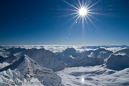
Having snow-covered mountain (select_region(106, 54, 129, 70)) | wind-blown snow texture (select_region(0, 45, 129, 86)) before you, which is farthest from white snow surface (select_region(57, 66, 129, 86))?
snow-covered mountain (select_region(106, 54, 129, 70))

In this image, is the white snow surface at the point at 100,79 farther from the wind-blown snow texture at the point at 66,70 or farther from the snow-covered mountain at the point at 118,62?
the snow-covered mountain at the point at 118,62

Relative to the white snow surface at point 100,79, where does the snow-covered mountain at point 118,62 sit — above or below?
above

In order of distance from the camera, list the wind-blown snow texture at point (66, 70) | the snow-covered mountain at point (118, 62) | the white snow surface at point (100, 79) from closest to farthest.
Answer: the wind-blown snow texture at point (66, 70) → the white snow surface at point (100, 79) → the snow-covered mountain at point (118, 62)

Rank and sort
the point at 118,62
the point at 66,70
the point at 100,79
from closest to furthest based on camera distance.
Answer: the point at 100,79 < the point at 118,62 < the point at 66,70

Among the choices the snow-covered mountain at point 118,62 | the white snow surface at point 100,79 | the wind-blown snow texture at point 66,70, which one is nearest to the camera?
the wind-blown snow texture at point 66,70

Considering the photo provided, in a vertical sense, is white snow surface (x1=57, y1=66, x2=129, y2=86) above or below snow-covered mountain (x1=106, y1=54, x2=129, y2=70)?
below

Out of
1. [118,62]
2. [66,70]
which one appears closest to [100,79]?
[66,70]

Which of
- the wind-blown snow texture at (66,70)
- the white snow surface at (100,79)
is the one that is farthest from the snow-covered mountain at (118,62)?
the white snow surface at (100,79)

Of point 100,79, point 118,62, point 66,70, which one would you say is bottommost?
point 100,79

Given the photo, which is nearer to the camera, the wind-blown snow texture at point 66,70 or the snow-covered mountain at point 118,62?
the wind-blown snow texture at point 66,70

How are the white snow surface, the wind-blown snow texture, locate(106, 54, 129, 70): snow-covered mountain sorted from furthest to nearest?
locate(106, 54, 129, 70): snow-covered mountain < the white snow surface < the wind-blown snow texture

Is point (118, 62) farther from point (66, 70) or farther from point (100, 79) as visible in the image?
point (66, 70)

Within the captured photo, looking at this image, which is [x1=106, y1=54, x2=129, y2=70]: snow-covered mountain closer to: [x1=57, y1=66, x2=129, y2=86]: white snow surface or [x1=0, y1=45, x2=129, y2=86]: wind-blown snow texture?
[x1=0, y1=45, x2=129, y2=86]: wind-blown snow texture

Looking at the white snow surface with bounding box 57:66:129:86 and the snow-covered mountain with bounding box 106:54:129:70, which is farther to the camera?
the snow-covered mountain with bounding box 106:54:129:70
